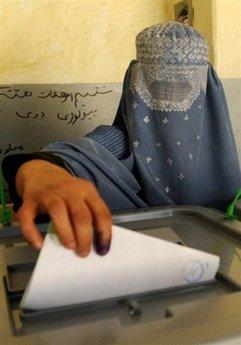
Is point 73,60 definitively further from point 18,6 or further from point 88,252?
point 88,252

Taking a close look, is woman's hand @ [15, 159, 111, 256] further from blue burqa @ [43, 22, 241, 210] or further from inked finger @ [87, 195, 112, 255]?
blue burqa @ [43, 22, 241, 210]

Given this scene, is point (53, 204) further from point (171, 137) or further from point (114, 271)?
point (171, 137)

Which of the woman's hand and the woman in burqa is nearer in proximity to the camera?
the woman's hand

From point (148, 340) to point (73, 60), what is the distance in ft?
4.66

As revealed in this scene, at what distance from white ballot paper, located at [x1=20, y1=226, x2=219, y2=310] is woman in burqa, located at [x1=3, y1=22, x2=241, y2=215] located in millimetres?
568

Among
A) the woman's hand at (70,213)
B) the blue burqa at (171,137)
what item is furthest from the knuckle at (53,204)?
the blue burqa at (171,137)

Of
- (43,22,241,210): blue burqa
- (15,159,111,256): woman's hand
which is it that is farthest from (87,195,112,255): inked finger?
(43,22,241,210): blue burqa

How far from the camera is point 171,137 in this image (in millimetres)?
1068

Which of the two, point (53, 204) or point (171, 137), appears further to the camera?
point (171, 137)

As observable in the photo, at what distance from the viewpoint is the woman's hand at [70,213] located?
413 mm

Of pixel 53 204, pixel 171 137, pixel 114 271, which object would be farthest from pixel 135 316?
pixel 171 137

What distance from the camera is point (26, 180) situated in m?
0.67

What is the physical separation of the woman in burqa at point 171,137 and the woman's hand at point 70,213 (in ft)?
1.62

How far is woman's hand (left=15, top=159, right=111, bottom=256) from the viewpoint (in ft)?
1.35
